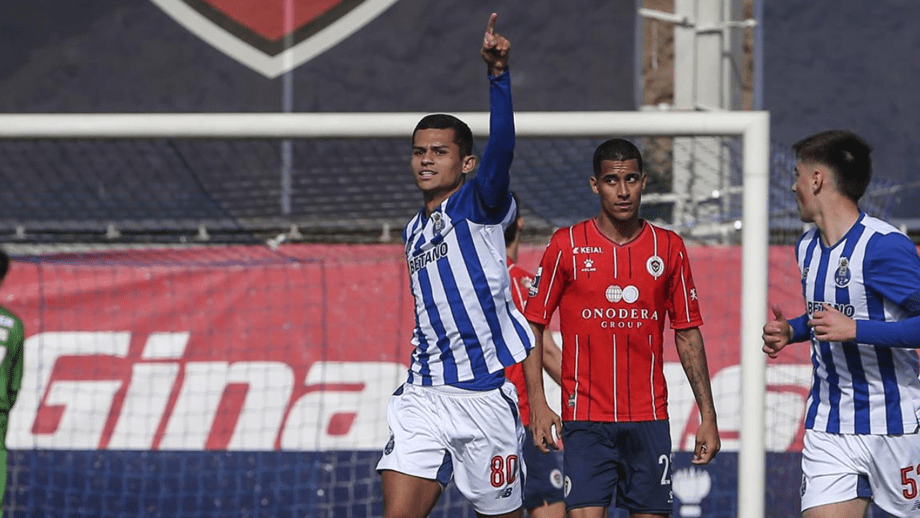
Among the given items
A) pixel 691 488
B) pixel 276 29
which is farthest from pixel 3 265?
pixel 276 29

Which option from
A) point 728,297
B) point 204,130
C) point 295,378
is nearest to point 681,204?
point 728,297

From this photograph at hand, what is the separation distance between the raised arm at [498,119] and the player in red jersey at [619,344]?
0.67 meters

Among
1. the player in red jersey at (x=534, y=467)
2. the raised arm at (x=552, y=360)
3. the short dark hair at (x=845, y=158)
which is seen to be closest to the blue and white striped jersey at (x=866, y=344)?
the short dark hair at (x=845, y=158)

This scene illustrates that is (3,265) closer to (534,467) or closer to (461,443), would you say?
(461,443)

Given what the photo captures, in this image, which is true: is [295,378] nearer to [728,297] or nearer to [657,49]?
[728,297]

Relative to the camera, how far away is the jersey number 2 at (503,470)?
4.05 m

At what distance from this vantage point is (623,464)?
4.33m

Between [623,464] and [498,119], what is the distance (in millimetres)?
1448

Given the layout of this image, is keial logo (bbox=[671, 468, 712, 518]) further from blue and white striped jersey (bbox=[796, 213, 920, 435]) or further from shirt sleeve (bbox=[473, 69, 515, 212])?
shirt sleeve (bbox=[473, 69, 515, 212])

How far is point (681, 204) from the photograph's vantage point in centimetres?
693

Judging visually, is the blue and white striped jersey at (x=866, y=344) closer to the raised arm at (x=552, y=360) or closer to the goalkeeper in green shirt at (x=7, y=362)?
the raised arm at (x=552, y=360)

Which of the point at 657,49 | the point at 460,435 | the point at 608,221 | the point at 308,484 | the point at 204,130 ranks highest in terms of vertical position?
the point at 657,49

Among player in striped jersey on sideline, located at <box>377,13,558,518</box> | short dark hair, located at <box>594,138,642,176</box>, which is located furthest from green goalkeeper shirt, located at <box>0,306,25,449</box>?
short dark hair, located at <box>594,138,642,176</box>

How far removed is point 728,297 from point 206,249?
3.11 m
